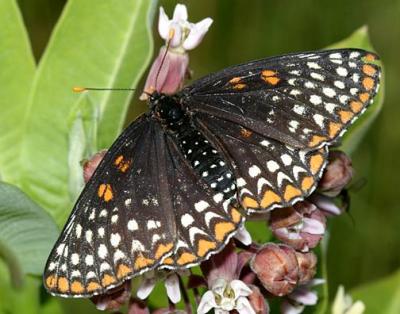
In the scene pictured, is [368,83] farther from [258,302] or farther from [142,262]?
[142,262]

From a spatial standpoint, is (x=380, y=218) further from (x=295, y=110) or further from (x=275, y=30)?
(x=295, y=110)

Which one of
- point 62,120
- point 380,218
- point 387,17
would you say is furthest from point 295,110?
point 387,17

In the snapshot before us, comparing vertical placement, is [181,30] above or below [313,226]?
above

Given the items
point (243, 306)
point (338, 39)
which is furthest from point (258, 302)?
point (338, 39)

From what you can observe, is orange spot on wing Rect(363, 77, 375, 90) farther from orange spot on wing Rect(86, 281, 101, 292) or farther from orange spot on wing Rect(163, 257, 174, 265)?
orange spot on wing Rect(86, 281, 101, 292)

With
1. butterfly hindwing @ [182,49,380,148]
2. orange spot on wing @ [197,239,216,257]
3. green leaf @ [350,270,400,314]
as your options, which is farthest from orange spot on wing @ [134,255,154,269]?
green leaf @ [350,270,400,314]

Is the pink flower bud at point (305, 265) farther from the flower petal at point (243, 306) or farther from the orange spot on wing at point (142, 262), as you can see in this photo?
the orange spot on wing at point (142, 262)

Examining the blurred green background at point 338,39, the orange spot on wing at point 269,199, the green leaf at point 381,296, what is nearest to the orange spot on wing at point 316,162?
the orange spot on wing at point 269,199
